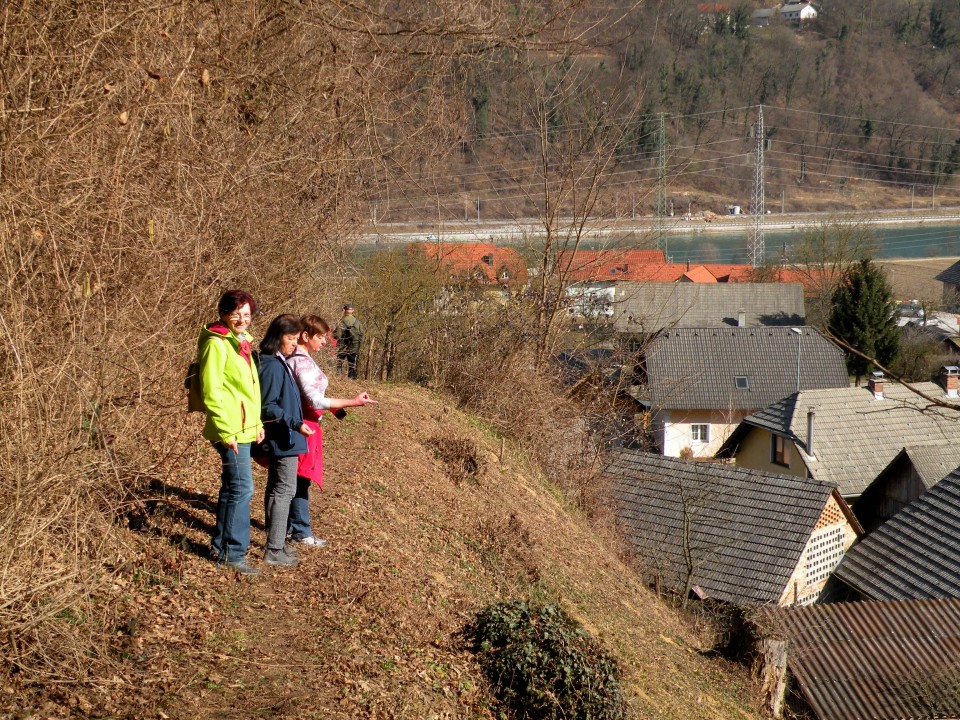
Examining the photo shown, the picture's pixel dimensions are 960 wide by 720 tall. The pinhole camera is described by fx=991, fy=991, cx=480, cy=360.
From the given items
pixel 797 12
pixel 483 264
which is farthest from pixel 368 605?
pixel 797 12

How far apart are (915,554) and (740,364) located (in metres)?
21.8

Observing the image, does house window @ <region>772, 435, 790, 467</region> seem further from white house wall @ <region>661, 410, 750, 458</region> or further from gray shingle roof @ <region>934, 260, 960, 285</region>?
gray shingle roof @ <region>934, 260, 960, 285</region>

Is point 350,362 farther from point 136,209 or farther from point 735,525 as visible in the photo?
point 735,525

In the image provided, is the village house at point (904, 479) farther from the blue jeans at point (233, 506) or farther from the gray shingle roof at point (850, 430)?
the blue jeans at point (233, 506)

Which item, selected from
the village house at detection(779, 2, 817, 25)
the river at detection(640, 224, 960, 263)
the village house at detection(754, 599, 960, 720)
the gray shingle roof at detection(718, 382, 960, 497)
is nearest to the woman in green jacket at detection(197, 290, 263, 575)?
the village house at detection(754, 599, 960, 720)

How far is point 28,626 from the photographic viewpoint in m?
4.20

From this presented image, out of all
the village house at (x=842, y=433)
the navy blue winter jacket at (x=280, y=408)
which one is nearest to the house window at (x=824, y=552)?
the village house at (x=842, y=433)

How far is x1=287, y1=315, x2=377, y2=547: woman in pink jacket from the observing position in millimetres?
6312

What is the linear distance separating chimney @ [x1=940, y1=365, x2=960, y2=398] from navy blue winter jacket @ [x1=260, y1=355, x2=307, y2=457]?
32.8 m

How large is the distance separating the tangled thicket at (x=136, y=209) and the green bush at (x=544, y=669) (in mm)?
2304

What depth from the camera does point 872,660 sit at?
15.3 metres

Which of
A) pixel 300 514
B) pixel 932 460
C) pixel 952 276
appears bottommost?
pixel 932 460

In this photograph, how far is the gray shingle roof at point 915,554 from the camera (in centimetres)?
2158

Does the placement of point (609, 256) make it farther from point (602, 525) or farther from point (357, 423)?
point (357, 423)
